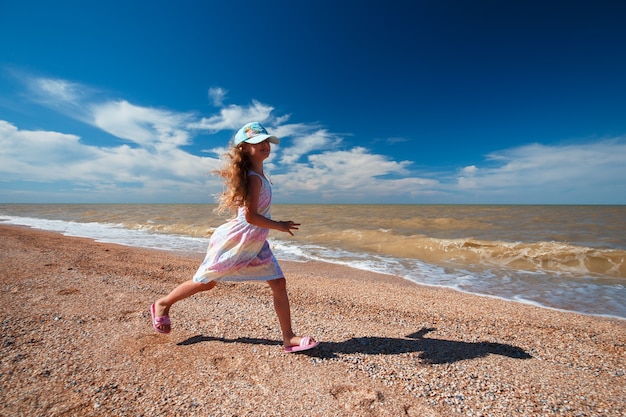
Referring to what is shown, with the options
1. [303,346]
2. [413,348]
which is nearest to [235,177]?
[303,346]

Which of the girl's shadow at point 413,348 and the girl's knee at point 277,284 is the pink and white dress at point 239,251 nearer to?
the girl's knee at point 277,284

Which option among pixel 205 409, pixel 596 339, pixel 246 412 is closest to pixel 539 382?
pixel 596 339

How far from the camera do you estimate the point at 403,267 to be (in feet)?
28.5

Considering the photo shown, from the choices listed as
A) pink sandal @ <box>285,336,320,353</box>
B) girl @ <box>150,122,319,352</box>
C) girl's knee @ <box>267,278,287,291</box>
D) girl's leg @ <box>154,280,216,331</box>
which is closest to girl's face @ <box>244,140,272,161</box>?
girl @ <box>150,122,319,352</box>

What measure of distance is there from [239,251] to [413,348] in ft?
6.45

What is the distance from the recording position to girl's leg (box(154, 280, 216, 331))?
2986 mm

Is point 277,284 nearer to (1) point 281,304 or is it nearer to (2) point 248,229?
(1) point 281,304

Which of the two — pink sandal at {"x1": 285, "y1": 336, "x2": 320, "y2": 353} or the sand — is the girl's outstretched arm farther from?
the sand

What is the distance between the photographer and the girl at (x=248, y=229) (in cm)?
275

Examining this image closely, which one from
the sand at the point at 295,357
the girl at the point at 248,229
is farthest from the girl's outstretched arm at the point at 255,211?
the sand at the point at 295,357

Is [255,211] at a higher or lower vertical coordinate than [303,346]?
higher

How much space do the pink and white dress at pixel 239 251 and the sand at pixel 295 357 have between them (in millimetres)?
706

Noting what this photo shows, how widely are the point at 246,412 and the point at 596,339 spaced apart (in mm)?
4061

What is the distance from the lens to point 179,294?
10.0ft
